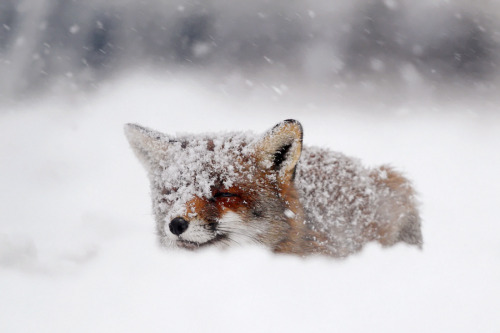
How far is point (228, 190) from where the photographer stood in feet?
11.0

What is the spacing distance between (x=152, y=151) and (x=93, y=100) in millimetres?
9076

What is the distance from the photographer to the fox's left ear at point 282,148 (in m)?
3.37

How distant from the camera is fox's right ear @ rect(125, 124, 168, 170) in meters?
3.79

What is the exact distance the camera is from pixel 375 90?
45.4 ft

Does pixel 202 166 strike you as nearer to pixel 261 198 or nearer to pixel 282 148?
pixel 261 198

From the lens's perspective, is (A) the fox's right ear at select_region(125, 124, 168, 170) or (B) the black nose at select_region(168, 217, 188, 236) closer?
(B) the black nose at select_region(168, 217, 188, 236)

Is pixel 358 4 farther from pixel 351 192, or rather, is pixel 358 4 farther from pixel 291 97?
pixel 351 192

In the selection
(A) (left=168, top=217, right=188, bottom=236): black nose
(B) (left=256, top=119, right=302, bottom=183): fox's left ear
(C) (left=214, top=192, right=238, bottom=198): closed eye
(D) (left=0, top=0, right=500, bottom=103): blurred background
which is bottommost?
(A) (left=168, top=217, right=188, bottom=236): black nose

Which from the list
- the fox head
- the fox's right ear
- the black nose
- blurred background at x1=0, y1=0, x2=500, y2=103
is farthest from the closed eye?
blurred background at x1=0, y1=0, x2=500, y2=103

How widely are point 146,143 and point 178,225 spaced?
3.63 feet

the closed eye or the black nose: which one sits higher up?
the closed eye

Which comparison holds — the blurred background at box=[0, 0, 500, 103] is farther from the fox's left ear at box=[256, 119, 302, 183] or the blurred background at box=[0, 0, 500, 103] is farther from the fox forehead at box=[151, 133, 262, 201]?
the fox's left ear at box=[256, 119, 302, 183]

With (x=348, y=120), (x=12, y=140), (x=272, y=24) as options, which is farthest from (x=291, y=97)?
(x=12, y=140)

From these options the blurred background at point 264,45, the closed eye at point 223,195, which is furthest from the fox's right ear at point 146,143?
the blurred background at point 264,45
